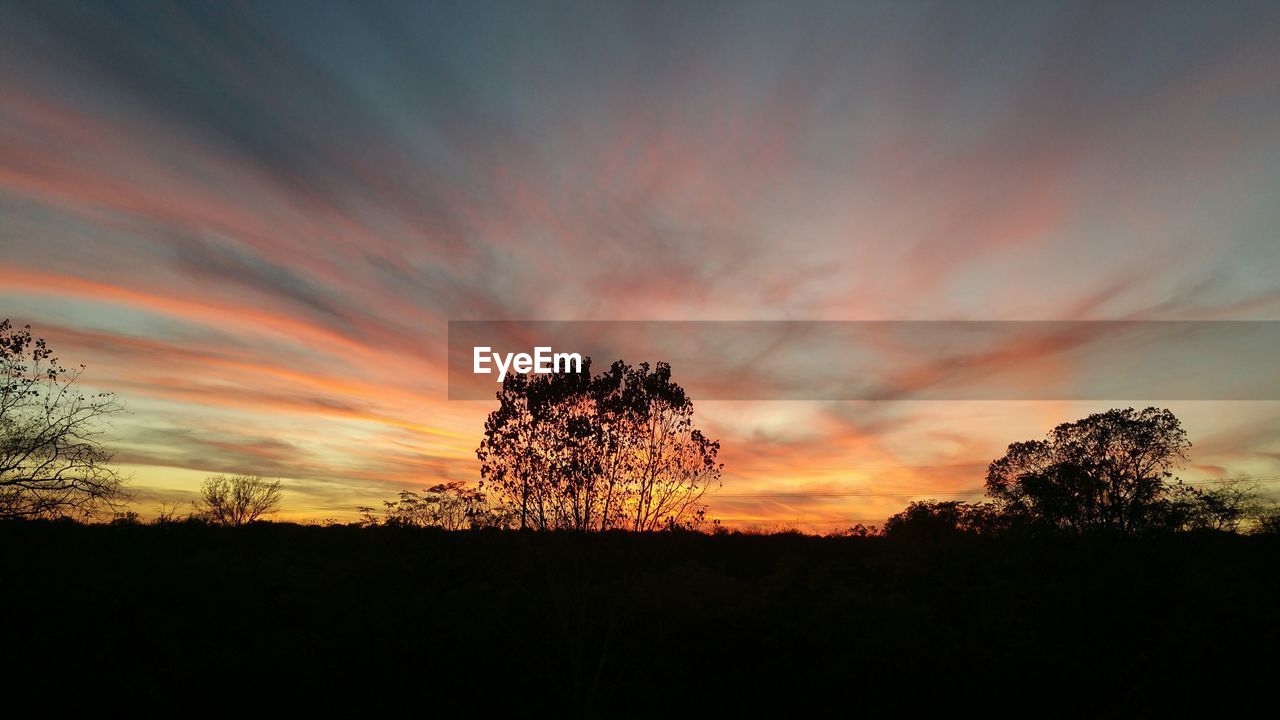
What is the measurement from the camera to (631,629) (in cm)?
2753

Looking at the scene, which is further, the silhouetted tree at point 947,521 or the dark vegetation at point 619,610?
the silhouetted tree at point 947,521

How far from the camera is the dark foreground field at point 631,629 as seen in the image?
70.2 feet

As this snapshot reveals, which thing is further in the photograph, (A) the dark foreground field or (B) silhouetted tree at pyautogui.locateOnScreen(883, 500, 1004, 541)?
(B) silhouetted tree at pyautogui.locateOnScreen(883, 500, 1004, 541)

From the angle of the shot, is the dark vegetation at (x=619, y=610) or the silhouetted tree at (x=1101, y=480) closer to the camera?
the dark vegetation at (x=619, y=610)

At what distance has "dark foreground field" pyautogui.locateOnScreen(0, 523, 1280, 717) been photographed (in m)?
21.4

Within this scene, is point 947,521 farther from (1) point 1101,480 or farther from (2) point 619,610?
(2) point 619,610

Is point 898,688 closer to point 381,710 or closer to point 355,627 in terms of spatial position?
point 381,710

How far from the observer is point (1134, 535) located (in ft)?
101

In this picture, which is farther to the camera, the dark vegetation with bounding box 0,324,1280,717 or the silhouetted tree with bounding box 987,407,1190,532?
the silhouetted tree with bounding box 987,407,1190,532

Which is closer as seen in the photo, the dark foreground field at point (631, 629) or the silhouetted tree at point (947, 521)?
the dark foreground field at point (631, 629)

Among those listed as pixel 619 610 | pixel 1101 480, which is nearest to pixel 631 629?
pixel 619 610

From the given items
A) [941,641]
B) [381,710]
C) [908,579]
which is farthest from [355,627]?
[908,579]

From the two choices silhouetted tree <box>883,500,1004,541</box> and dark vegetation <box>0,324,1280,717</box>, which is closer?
dark vegetation <box>0,324,1280,717</box>

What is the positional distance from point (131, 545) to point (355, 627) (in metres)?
21.5
